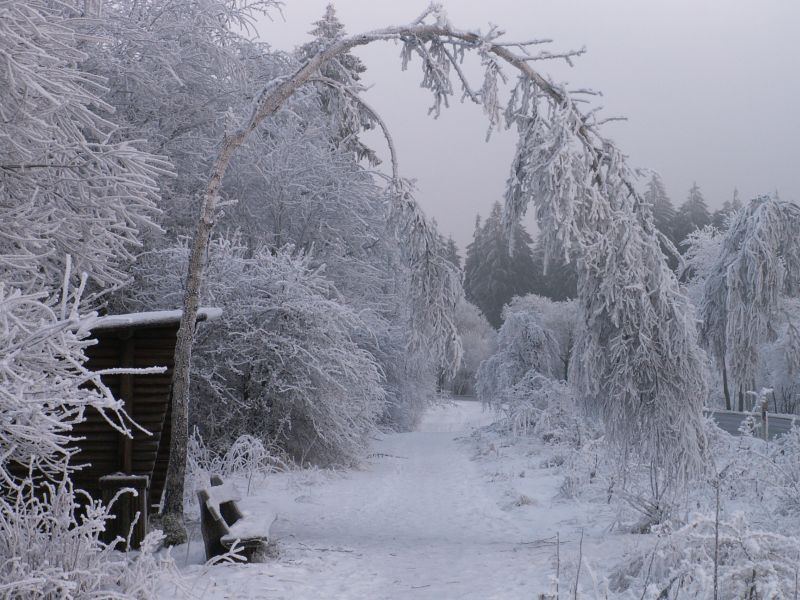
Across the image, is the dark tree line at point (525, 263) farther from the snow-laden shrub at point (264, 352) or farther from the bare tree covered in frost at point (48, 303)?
the bare tree covered in frost at point (48, 303)

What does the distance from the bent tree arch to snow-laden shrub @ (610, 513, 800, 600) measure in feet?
8.36

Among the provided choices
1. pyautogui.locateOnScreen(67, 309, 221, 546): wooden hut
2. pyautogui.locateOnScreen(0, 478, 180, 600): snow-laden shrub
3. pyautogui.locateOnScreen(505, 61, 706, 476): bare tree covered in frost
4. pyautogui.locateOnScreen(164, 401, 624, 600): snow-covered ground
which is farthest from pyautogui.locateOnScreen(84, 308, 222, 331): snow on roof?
pyautogui.locateOnScreen(505, 61, 706, 476): bare tree covered in frost

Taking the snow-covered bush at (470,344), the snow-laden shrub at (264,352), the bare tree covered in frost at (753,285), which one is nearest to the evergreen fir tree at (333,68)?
the snow-laden shrub at (264,352)

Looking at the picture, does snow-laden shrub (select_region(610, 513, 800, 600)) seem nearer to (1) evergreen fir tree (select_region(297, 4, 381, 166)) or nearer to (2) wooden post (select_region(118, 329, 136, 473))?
(2) wooden post (select_region(118, 329, 136, 473))

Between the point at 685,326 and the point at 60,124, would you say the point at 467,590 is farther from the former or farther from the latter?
the point at 60,124

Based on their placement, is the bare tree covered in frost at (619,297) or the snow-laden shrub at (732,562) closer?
the snow-laden shrub at (732,562)

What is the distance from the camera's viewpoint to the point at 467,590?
22.3 feet

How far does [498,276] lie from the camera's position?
6806cm

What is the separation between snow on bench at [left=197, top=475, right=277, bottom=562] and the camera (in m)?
6.94

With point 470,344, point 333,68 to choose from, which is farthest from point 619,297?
point 470,344

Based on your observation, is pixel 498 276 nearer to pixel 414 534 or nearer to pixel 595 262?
pixel 414 534

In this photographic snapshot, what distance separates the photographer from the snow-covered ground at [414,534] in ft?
22.1

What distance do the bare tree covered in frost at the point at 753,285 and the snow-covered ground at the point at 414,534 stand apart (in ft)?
15.6

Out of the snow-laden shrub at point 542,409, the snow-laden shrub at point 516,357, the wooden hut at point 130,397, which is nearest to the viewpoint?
the wooden hut at point 130,397
